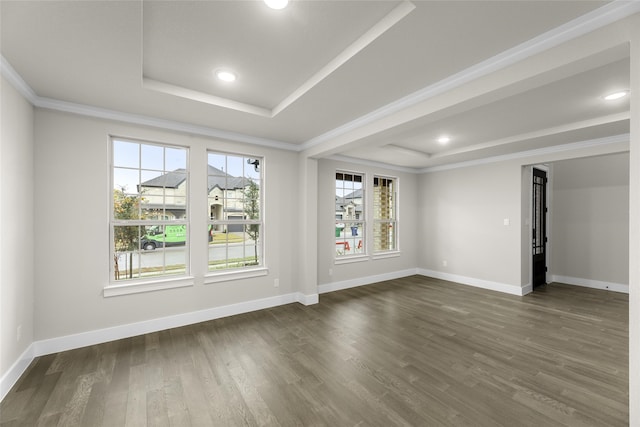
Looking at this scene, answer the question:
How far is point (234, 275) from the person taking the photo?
389 cm

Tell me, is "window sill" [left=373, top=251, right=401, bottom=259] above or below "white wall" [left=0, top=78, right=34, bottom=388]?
below

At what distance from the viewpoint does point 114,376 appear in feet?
7.90

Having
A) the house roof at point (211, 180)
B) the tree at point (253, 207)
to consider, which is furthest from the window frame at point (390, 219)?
the house roof at point (211, 180)

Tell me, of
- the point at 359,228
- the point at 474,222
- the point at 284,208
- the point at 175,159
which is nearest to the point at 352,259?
the point at 359,228

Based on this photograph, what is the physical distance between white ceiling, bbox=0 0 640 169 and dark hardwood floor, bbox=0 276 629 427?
7.94 feet

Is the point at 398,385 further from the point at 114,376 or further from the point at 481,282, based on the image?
the point at 481,282

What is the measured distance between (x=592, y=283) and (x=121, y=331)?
26.5ft

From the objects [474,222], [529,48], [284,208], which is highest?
[529,48]

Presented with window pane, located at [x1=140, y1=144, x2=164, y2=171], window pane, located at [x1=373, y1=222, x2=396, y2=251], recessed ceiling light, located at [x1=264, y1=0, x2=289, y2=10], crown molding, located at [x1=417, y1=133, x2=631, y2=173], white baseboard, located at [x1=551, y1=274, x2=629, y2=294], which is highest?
recessed ceiling light, located at [x1=264, y1=0, x2=289, y2=10]

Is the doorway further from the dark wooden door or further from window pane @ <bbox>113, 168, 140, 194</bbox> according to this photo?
window pane @ <bbox>113, 168, 140, 194</bbox>

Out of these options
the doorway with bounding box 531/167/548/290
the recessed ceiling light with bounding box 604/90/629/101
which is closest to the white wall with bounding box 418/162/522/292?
the doorway with bounding box 531/167/548/290

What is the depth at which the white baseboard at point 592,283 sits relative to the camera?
505cm

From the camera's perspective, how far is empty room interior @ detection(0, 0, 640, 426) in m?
1.81

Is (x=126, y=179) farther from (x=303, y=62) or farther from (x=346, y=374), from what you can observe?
(x=346, y=374)
